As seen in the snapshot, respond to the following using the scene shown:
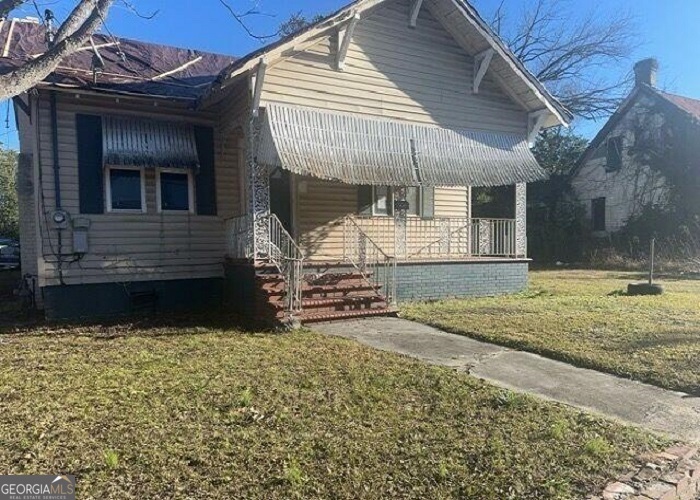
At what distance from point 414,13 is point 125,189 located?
7001 millimetres

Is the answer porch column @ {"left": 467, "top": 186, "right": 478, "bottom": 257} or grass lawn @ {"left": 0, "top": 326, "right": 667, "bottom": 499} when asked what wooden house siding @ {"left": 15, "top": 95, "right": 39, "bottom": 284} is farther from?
porch column @ {"left": 467, "top": 186, "right": 478, "bottom": 257}

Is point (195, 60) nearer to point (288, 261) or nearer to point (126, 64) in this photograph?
point (126, 64)

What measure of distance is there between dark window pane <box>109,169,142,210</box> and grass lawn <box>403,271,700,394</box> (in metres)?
5.77

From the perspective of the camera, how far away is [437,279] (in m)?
11.6

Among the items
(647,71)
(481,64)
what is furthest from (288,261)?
(647,71)

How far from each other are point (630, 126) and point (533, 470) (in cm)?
2690

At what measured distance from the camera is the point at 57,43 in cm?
602

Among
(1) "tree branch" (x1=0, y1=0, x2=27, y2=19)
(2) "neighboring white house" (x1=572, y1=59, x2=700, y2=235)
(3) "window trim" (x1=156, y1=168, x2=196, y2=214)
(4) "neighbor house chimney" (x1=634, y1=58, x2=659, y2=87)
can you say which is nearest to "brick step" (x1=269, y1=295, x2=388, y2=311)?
(3) "window trim" (x1=156, y1=168, x2=196, y2=214)

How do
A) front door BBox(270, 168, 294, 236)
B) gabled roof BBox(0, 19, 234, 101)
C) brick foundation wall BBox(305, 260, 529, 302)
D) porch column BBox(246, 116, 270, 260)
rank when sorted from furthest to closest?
front door BBox(270, 168, 294, 236), brick foundation wall BBox(305, 260, 529, 302), gabled roof BBox(0, 19, 234, 101), porch column BBox(246, 116, 270, 260)

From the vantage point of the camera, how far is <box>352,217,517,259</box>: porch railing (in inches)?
478

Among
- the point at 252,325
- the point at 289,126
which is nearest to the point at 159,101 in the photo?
the point at 289,126

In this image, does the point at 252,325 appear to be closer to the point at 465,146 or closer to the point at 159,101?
the point at 159,101

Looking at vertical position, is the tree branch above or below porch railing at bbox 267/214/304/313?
above

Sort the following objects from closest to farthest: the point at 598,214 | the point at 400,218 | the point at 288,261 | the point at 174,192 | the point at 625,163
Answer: the point at 288,261, the point at 174,192, the point at 400,218, the point at 625,163, the point at 598,214
